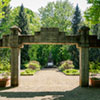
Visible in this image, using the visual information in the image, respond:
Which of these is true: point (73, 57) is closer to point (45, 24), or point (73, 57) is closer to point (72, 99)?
point (45, 24)

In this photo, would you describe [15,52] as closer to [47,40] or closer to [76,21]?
[47,40]

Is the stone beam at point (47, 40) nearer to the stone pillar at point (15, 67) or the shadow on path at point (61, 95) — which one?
the stone pillar at point (15, 67)

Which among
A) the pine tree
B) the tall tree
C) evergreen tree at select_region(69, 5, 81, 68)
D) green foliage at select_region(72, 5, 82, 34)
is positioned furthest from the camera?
the tall tree

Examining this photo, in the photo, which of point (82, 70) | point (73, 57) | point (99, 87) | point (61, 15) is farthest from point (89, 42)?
point (61, 15)

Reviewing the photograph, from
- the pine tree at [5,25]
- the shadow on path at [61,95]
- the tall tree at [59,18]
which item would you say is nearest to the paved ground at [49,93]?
the shadow on path at [61,95]

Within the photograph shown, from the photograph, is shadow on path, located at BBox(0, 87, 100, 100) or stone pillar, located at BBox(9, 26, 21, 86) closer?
shadow on path, located at BBox(0, 87, 100, 100)

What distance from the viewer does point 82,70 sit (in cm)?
1069

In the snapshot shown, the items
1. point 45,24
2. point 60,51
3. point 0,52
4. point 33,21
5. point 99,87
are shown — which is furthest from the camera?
point 33,21

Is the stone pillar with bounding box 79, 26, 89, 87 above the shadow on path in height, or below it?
above

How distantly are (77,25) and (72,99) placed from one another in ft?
99.0

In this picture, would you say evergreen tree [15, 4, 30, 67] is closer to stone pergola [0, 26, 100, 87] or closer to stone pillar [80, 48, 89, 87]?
stone pergola [0, 26, 100, 87]

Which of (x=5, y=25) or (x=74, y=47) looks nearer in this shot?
(x=5, y=25)

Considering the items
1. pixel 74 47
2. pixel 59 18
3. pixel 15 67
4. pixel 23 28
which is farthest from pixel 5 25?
pixel 15 67

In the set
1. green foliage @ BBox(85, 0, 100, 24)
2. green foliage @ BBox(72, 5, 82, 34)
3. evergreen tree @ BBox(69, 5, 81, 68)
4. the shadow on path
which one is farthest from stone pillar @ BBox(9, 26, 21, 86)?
green foliage @ BBox(72, 5, 82, 34)
